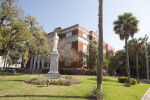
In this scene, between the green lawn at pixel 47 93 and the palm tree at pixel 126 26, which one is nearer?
the green lawn at pixel 47 93

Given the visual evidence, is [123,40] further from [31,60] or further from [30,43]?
[31,60]

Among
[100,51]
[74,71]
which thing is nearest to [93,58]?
[74,71]

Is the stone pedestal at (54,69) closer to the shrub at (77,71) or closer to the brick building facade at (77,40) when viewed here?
the shrub at (77,71)

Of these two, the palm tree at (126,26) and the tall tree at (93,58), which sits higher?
the palm tree at (126,26)

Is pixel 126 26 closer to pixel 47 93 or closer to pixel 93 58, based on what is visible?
pixel 93 58

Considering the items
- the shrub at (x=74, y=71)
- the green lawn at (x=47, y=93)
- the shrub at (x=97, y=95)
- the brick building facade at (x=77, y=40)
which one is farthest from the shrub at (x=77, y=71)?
the shrub at (x=97, y=95)

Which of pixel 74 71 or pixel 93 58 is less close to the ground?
pixel 93 58

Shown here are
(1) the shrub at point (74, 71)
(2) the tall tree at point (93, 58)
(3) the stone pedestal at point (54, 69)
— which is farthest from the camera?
(2) the tall tree at point (93, 58)

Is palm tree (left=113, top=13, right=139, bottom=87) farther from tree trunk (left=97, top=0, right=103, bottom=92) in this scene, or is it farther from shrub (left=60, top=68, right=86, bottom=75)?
shrub (left=60, top=68, right=86, bottom=75)

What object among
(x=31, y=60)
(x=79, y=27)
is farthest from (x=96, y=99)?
(x=31, y=60)

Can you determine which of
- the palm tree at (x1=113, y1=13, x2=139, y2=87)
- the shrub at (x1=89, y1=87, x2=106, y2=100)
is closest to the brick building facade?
the palm tree at (x1=113, y1=13, x2=139, y2=87)

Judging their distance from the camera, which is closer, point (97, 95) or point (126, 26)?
point (97, 95)

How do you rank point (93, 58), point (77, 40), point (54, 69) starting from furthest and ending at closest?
point (77, 40)
point (93, 58)
point (54, 69)

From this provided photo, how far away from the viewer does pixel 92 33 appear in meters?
35.1
